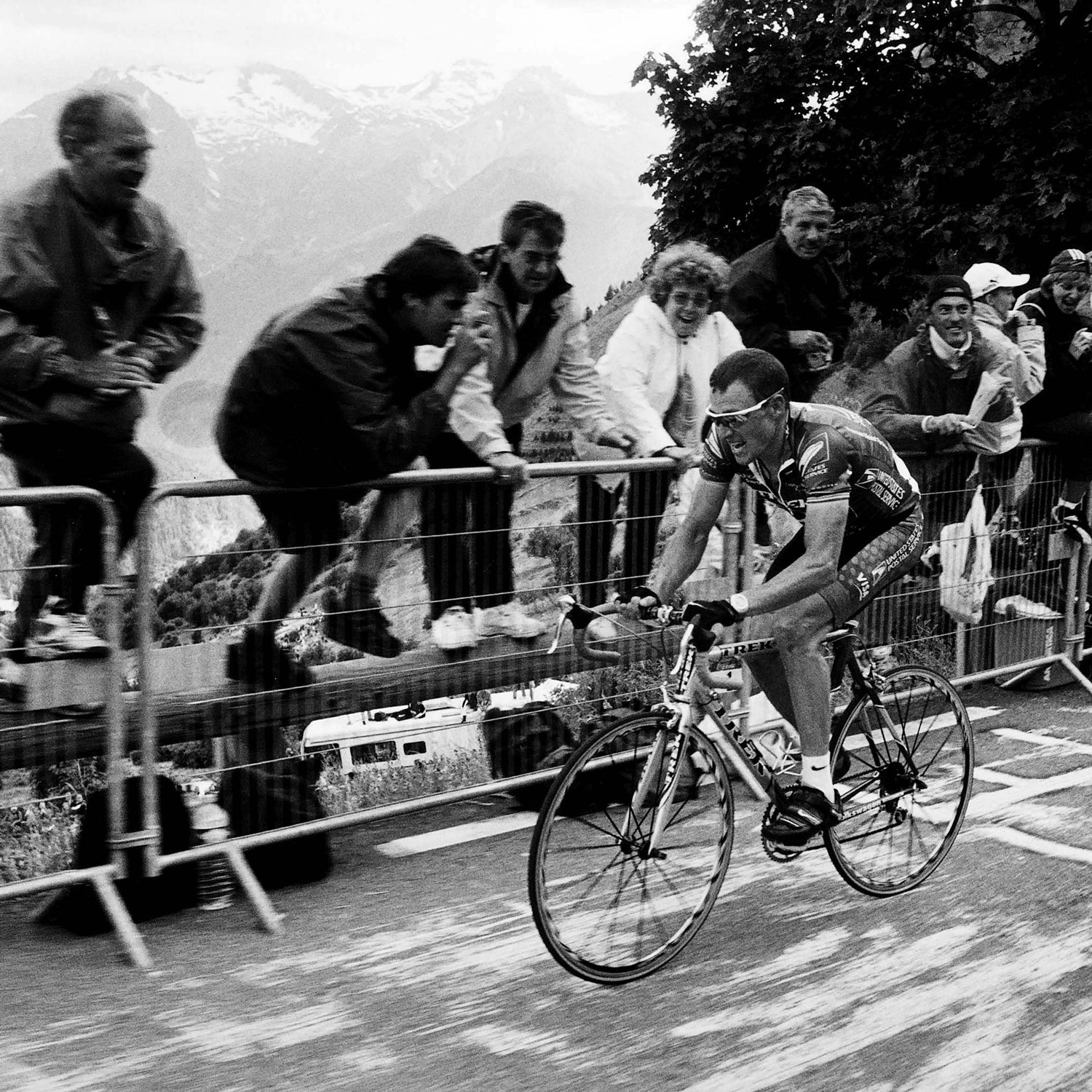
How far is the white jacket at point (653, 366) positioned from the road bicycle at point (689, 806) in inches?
72.5

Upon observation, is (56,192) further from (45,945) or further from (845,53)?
(845,53)

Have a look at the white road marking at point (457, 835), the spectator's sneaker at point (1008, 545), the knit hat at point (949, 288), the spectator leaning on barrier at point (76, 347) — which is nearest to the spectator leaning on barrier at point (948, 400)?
the knit hat at point (949, 288)

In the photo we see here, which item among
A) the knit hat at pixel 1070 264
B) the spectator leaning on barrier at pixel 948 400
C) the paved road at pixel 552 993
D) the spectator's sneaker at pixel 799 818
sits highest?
the knit hat at pixel 1070 264

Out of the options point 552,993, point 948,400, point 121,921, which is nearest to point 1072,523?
point 948,400

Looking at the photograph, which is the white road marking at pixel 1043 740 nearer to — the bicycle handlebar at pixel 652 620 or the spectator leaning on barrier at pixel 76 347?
the bicycle handlebar at pixel 652 620

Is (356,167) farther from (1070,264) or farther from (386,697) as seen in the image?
(386,697)

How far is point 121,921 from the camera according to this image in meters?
4.50

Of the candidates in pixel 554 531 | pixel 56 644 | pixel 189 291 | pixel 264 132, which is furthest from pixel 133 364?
pixel 264 132

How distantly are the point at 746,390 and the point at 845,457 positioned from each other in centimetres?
41

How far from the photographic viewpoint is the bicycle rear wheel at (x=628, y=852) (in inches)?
159

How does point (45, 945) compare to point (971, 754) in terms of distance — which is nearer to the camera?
point (45, 945)

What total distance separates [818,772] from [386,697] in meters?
1.54

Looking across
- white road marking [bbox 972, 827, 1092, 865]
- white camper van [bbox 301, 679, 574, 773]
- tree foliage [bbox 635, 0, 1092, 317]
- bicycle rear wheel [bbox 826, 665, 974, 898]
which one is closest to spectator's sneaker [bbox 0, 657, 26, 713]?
white camper van [bbox 301, 679, 574, 773]

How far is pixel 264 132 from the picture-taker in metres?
66.4
